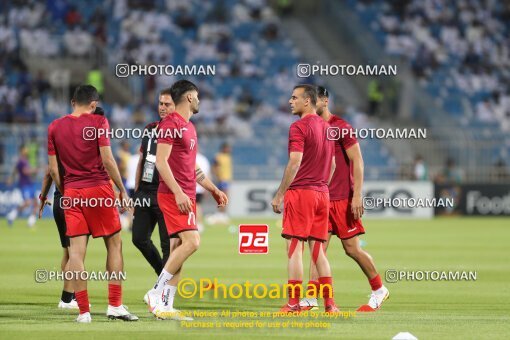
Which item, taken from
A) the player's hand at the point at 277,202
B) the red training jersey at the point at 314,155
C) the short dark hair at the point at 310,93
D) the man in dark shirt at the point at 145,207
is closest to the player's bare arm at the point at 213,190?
the player's hand at the point at 277,202

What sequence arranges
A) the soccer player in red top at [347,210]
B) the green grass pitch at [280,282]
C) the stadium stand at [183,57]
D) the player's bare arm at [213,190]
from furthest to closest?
the stadium stand at [183,57]
the soccer player in red top at [347,210]
the player's bare arm at [213,190]
the green grass pitch at [280,282]

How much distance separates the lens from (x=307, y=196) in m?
13.4

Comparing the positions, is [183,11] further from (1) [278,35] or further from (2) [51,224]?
(2) [51,224]

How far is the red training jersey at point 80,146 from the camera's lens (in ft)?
41.2

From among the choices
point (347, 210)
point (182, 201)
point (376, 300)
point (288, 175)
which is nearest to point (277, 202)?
point (288, 175)

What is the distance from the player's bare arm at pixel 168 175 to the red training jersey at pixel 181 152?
158 millimetres

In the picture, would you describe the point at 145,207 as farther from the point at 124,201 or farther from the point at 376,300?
the point at 376,300

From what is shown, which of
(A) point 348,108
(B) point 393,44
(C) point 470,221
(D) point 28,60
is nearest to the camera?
(C) point 470,221

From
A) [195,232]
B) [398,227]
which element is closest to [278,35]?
[398,227]

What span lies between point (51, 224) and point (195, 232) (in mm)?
23364

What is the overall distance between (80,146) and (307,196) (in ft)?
9.00

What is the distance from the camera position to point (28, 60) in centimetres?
4188

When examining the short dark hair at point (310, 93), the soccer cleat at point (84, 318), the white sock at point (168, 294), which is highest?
the short dark hair at point (310, 93)

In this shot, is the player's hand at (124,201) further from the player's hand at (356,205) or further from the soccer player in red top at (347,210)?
the player's hand at (356,205)
